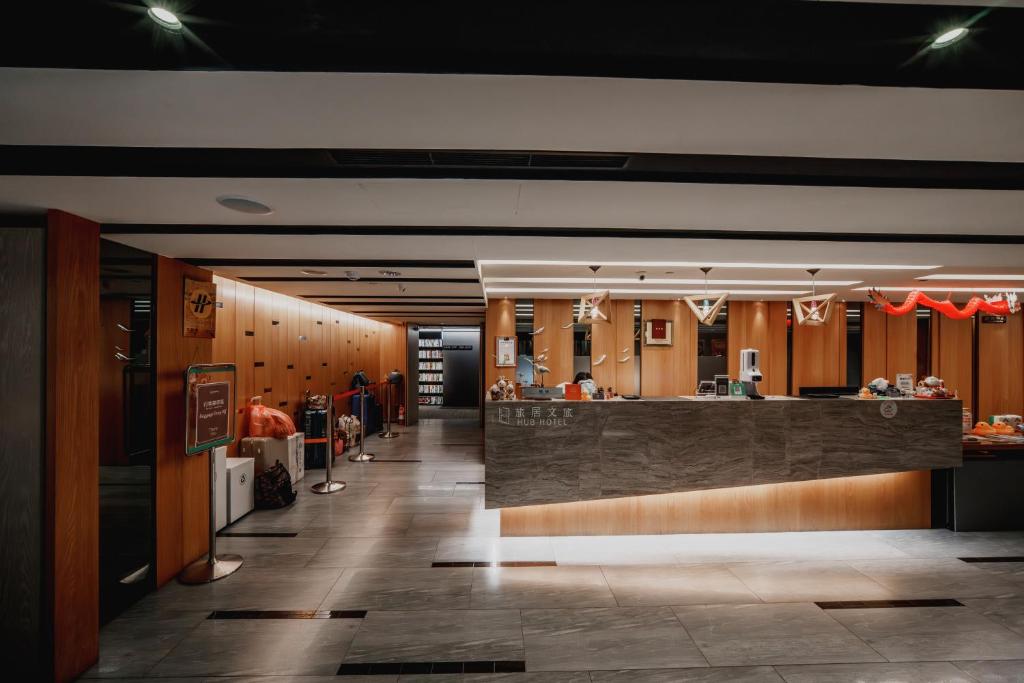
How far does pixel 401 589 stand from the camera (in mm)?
3633

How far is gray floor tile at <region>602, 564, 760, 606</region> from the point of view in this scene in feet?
11.6

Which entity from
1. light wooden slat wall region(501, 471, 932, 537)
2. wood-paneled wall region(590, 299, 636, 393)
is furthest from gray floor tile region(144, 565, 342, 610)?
wood-paneled wall region(590, 299, 636, 393)

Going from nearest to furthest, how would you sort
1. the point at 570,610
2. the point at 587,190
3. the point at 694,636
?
the point at 587,190 < the point at 694,636 < the point at 570,610

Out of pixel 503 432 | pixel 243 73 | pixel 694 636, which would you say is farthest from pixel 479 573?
pixel 243 73

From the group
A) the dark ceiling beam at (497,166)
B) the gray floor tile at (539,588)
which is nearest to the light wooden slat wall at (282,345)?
the dark ceiling beam at (497,166)

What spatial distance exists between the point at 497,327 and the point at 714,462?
455cm

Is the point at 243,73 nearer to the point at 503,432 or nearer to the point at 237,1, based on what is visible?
the point at 237,1

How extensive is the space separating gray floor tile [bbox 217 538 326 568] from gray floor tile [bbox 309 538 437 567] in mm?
112

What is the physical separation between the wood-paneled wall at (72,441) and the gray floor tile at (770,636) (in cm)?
389

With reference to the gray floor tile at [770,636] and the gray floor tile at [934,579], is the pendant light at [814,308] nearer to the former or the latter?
the gray floor tile at [934,579]

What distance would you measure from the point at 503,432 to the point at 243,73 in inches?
145

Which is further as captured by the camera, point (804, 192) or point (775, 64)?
point (804, 192)

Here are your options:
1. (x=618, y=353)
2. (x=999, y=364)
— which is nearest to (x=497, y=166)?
(x=618, y=353)

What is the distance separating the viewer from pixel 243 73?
4.71 ft
